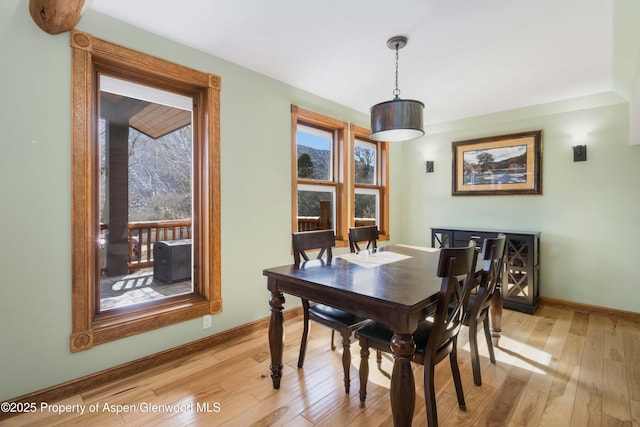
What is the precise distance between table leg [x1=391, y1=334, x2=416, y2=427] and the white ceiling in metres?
1.97

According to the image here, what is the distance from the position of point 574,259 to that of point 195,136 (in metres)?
4.26

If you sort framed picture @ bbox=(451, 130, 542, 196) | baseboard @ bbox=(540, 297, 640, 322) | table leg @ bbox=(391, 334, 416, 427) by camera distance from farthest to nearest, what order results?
1. framed picture @ bbox=(451, 130, 542, 196)
2. baseboard @ bbox=(540, 297, 640, 322)
3. table leg @ bbox=(391, 334, 416, 427)

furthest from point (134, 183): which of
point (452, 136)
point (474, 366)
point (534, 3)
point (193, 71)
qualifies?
point (452, 136)

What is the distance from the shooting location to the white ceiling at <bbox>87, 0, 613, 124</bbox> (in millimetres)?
1939

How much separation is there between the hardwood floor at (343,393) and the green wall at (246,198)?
0.31 m

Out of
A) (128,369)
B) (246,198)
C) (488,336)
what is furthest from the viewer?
(246,198)

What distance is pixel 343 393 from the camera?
6.37 feet

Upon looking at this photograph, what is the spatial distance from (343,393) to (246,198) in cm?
178

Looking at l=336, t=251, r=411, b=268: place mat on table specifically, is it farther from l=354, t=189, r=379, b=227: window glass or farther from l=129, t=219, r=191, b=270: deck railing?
l=354, t=189, r=379, b=227: window glass

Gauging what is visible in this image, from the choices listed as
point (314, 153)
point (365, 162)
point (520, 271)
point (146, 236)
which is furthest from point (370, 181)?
point (146, 236)

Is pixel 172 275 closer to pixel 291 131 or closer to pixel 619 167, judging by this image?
pixel 291 131

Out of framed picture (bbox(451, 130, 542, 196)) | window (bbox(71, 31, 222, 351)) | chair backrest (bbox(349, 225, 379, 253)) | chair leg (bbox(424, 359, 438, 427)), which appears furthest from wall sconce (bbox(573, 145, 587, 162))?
window (bbox(71, 31, 222, 351))

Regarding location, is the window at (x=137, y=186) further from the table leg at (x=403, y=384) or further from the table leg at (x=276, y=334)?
the table leg at (x=403, y=384)

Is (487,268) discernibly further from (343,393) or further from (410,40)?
(410,40)
